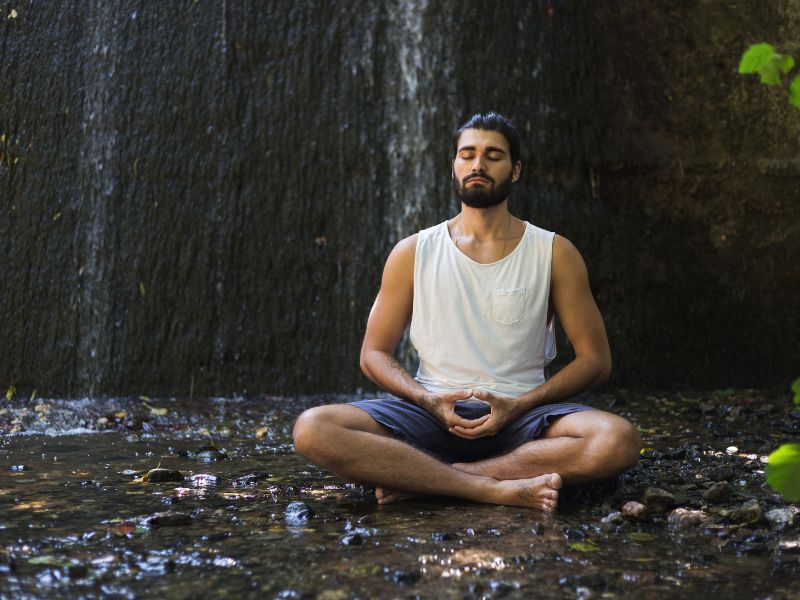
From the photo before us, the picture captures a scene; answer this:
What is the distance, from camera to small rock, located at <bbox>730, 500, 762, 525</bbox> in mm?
3115

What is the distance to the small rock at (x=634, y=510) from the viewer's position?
3.20 metres

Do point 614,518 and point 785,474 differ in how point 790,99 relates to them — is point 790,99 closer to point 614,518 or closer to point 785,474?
point 785,474

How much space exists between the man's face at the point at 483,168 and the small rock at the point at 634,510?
1.31 meters

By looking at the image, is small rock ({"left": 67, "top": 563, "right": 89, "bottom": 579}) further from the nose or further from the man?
the nose

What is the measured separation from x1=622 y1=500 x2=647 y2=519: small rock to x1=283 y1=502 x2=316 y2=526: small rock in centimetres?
107

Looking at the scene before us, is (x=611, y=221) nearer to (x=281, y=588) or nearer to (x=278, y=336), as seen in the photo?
(x=278, y=336)

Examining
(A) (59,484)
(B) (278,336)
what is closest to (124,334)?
(B) (278,336)

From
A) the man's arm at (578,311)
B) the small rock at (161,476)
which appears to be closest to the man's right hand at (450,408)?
the man's arm at (578,311)

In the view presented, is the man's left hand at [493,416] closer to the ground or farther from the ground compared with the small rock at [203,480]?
farther from the ground

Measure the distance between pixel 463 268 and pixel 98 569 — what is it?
1.82m

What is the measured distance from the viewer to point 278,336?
300 inches

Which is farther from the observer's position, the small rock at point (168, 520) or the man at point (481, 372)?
the man at point (481, 372)

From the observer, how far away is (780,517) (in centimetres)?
314

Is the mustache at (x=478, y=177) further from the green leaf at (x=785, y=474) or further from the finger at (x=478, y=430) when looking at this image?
the green leaf at (x=785, y=474)
